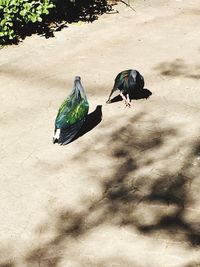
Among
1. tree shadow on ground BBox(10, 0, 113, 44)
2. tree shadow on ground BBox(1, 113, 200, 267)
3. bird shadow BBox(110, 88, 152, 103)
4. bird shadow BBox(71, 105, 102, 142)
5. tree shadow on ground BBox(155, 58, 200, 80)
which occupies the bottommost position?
tree shadow on ground BBox(1, 113, 200, 267)

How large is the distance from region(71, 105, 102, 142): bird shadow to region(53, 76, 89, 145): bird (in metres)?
0.25

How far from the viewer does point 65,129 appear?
5.64 m

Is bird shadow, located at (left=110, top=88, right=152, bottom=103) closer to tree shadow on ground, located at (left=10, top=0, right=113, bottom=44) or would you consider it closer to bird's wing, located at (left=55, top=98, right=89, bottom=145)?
bird's wing, located at (left=55, top=98, right=89, bottom=145)

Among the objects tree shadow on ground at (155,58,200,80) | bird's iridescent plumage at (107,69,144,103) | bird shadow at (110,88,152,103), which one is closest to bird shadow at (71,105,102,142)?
bird shadow at (110,88,152,103)

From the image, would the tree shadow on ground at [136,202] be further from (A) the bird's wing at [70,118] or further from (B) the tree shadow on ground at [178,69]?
(B) the tree shadow on ground at [178,69]

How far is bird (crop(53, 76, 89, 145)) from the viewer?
18.3 ft

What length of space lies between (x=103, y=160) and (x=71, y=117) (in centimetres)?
66

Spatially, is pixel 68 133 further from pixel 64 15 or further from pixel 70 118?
pixel 64 15

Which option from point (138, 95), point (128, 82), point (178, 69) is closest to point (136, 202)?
point (128, 82)

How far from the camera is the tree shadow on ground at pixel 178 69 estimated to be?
7227mm

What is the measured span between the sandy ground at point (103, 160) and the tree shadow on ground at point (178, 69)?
0.03 metres

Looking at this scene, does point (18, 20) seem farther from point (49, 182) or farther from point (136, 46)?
point (49, 182)

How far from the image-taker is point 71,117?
5.60 meters

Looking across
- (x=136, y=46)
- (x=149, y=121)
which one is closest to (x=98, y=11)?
(x=136, y=46)
